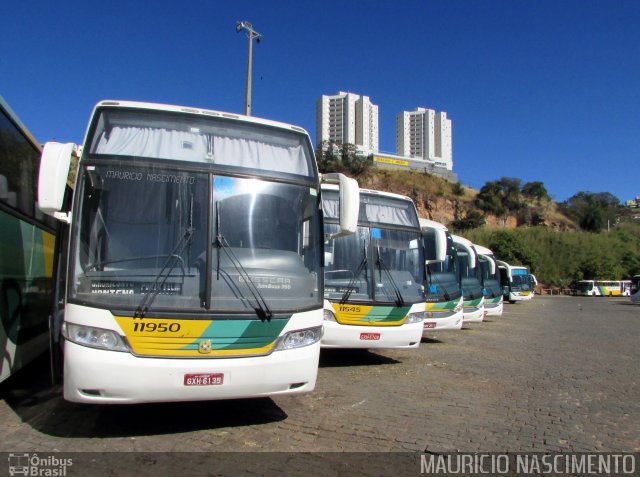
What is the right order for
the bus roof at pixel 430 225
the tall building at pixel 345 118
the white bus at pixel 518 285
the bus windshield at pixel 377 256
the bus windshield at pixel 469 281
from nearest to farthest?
the bus windshield at pixel 377 256 → the bus roof at pixel 430 225 → the bus windshield at pixel 469 281 → the white bus at pixel 518 285 → the tall building at pixel 345 118

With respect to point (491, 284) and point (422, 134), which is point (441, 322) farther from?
point (422, 134)

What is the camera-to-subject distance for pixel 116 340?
190 inches

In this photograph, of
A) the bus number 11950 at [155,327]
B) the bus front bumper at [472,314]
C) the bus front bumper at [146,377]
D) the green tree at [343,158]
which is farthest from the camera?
the green tree at [343,158]

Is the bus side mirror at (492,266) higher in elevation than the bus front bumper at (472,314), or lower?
higher

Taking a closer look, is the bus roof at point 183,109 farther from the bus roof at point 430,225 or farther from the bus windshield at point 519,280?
the bus windshield at point 519,280

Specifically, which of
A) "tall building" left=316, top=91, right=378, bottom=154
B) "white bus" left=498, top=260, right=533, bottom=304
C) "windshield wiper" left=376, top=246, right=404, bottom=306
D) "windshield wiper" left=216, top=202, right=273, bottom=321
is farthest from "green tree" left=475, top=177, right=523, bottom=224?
"windshield wiper" left=216, top=202, right=273, bottom=321

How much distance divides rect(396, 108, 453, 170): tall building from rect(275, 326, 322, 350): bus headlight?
129379 mm

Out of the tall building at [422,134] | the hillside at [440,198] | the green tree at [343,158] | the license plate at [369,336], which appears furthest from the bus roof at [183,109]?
the tall building at [422,134]

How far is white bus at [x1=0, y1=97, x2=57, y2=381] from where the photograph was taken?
20.0 feet

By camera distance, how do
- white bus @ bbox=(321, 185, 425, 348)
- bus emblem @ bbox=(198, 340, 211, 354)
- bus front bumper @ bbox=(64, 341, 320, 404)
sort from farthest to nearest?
white bus @ bbox=(321, 185, 425, 348) → bus emblem @ bbox=(198, 340, 211, 354) → bus front bumper @ bbox=(64, 341, 320, 404)

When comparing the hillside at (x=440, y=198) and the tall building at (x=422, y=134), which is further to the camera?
the tall building at (x=422, y=134)

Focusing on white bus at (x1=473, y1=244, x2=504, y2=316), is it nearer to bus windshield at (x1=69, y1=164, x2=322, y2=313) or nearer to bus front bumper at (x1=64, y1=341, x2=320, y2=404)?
bus windshield at (x1=69, y1=164, x2=322, y2=313)

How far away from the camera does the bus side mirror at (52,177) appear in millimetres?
4766

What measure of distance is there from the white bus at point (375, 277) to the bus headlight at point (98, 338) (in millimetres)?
4254
